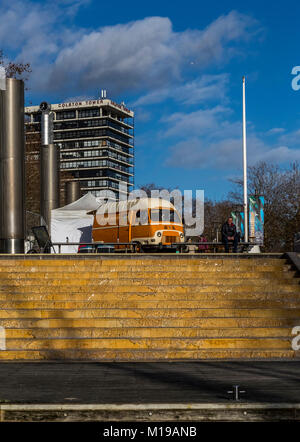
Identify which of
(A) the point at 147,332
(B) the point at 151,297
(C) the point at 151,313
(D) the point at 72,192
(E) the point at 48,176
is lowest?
(A) the point at 147,332

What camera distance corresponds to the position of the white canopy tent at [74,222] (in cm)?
2706

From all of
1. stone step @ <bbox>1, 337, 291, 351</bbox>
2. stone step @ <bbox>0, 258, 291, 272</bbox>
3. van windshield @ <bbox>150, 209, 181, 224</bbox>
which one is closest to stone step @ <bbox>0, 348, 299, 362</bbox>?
stone step @ <bbox>1, 337, 291, 351</bbox>

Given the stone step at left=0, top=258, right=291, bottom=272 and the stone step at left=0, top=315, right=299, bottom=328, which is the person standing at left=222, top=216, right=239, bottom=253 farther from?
the stone step at left=0, top=315, right=299, bottom=328

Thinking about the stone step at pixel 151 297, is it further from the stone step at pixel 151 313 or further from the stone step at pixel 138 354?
the stone step at pixel 138 354

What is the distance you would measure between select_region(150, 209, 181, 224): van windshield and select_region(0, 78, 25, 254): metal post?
7.57 meters

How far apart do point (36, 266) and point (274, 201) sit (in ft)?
89.7

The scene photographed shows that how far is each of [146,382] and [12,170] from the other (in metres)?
11.9

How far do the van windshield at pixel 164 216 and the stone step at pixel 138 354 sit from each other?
1451cm

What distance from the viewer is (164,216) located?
2519cm

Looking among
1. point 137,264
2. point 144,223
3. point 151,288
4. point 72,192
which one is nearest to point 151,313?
point 151,288

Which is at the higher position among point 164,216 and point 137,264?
point 164,216

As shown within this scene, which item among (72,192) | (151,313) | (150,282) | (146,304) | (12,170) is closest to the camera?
(151,313)

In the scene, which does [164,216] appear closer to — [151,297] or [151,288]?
[151,288]

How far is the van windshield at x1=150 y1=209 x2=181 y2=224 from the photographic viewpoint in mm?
24875
